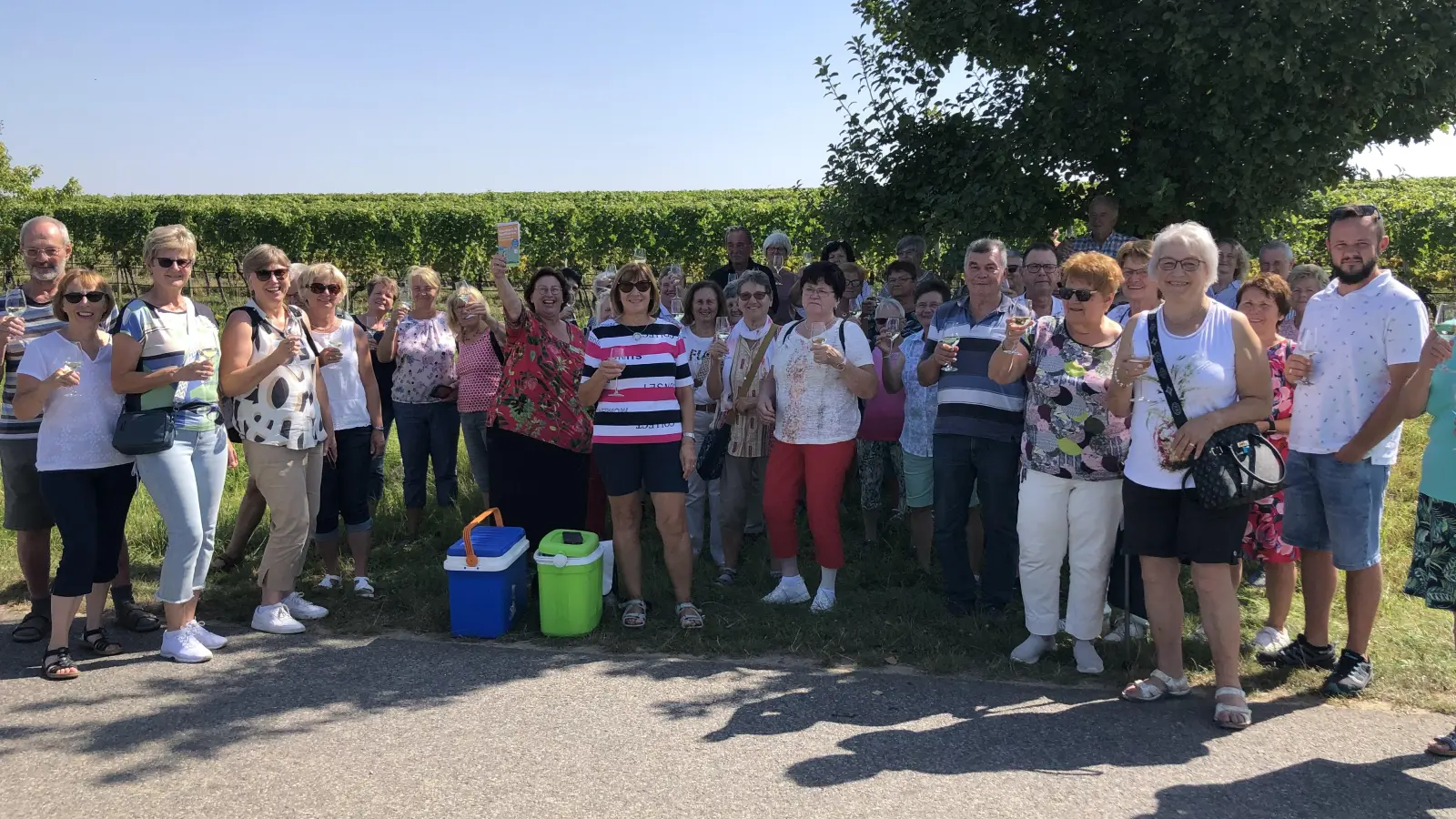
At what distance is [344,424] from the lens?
5602mm

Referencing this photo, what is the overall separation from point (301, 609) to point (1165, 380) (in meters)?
4.48

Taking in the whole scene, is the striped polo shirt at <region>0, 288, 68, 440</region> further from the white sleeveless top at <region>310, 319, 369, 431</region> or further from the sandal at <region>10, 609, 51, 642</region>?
the white sleeveless top at <region>310, 319, 369, 431</region>

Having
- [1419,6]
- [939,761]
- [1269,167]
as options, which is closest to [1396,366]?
[939,761]

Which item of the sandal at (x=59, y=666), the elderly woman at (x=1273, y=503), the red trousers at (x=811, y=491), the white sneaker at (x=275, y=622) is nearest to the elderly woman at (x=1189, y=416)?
the elderly woman at (x=1273, y=503)

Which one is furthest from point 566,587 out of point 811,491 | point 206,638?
point 206,638

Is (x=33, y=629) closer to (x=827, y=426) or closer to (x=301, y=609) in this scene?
(x=301, y=609)

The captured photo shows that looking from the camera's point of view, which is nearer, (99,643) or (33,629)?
(99,643)

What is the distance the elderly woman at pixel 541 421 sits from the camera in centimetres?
548

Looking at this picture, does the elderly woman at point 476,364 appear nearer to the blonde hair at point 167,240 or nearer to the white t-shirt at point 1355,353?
the blonde hair at point 167,240

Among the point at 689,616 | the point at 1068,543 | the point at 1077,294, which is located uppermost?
the point at 1077,294

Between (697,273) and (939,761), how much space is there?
2355cm

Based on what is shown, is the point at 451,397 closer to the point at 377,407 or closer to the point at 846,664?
the point at 377,407

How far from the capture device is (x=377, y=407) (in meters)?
5.85

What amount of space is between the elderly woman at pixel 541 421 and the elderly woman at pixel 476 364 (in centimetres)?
58
